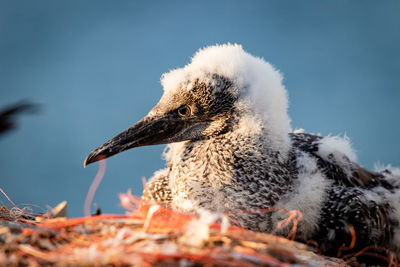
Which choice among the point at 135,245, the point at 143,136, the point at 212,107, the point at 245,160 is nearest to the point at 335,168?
the point at 245,160

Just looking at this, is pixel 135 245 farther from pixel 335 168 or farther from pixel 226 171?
pixel 335 168

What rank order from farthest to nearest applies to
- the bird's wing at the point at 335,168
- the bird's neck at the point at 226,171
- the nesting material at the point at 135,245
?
1. the bird's wing at the point at 335,168
2. the bird's neck at the point at 226,171
3. the nesting material at the point at 135,245

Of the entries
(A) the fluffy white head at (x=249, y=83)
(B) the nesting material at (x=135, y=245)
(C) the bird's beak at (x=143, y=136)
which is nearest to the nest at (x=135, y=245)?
(B) the nesting material at (x=135, y=245)

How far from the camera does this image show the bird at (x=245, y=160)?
1.71 meters

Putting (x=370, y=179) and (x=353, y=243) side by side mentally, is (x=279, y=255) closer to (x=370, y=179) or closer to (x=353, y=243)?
(x=353, y=243)

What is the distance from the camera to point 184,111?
73.4 inches

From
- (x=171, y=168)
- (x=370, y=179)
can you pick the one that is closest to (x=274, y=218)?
(x=171, y=168)

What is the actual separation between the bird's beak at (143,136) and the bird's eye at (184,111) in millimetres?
30

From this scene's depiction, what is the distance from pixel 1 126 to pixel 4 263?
343 mm

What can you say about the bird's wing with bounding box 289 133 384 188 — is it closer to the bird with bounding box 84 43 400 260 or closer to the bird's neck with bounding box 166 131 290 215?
the bird with bounding box 84 43 400 260

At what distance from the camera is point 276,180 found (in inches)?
68.5

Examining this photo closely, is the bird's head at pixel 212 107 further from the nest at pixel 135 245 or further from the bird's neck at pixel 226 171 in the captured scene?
the nest at pixel 135 245

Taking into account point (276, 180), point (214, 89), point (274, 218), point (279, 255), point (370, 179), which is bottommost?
point (279, 255)

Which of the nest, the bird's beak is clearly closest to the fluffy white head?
the bird's beak
